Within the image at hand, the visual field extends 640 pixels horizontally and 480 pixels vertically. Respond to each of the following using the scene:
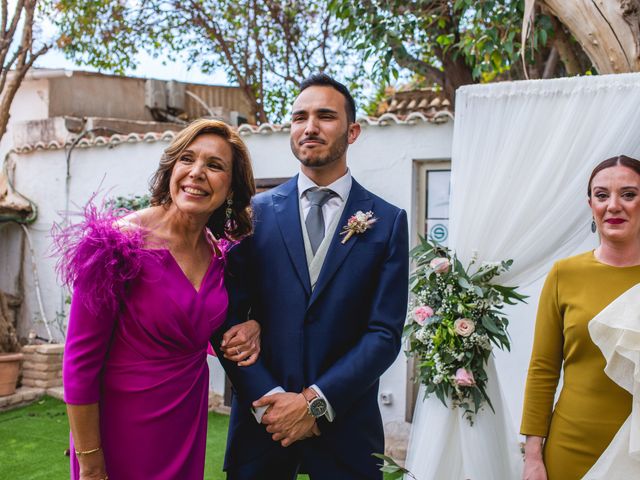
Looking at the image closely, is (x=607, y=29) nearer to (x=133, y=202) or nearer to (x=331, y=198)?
(x=331, y=198)

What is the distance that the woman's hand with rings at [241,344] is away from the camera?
2.09 metres

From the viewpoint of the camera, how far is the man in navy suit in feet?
6.84

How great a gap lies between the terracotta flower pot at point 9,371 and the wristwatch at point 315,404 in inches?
198

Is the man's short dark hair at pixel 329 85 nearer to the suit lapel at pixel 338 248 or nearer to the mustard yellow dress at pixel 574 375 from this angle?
the suit lapel at pixel 338 248

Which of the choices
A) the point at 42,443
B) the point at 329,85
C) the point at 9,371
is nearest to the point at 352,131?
the point at 329,85

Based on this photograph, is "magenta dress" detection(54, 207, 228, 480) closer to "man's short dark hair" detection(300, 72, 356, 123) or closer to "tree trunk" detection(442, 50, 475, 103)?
"man's short dark hair" detection(300, 72, 356, 123)

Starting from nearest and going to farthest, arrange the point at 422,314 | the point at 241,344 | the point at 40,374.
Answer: the point at 241,344
the point at 422,314
the point at 40,374

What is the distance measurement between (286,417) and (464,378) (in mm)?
1248

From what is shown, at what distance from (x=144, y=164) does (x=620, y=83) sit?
4.92 meters

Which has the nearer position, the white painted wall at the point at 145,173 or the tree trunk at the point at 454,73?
the white painted wall at the point at 145,173

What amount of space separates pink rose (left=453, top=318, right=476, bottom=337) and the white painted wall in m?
2.39

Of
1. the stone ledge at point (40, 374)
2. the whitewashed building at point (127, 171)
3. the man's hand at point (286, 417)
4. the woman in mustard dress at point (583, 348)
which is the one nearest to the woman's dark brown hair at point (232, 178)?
the man's hand at point (286, 417)

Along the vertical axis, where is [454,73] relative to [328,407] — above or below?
above

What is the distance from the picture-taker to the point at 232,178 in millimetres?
2195
